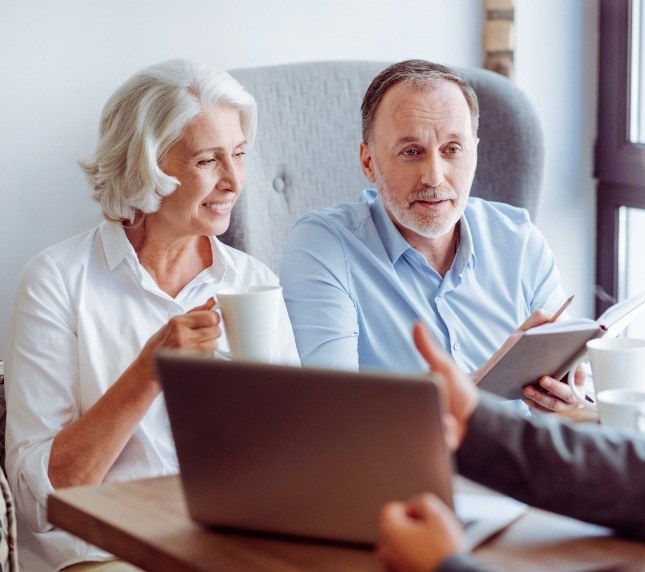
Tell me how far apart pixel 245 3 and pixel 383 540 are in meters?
1.87

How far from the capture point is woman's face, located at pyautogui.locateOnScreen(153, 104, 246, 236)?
6.32ft

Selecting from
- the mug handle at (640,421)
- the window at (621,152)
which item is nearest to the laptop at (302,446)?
the mug handle at (640,421)

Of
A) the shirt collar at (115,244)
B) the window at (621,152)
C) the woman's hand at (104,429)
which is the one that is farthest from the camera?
the window at (621,152)

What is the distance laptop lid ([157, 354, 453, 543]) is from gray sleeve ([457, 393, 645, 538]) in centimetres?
9

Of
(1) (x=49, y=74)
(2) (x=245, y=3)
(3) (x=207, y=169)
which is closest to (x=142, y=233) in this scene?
(3) (x=207, y=169)

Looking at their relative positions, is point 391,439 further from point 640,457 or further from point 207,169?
point 207,169

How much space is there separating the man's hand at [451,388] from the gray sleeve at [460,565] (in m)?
0.13

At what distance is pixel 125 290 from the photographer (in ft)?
6.14

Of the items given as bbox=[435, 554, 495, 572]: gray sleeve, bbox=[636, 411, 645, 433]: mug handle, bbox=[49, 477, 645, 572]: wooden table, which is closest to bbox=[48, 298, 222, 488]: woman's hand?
bbox=[49, 477, 645, 572]: wooden table

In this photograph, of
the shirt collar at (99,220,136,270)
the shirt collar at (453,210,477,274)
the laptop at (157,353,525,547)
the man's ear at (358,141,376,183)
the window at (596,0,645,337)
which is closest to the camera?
the laptop at (157,353,525,547)

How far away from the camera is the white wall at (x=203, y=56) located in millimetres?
2268

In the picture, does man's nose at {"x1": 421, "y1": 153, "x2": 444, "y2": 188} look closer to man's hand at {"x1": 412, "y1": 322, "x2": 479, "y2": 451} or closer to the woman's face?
the woman's face

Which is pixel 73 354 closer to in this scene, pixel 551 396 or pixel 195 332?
pixel 195 332

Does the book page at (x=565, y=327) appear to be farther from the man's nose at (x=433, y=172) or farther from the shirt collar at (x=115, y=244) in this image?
the shirt collar at (x=115, y=244)
